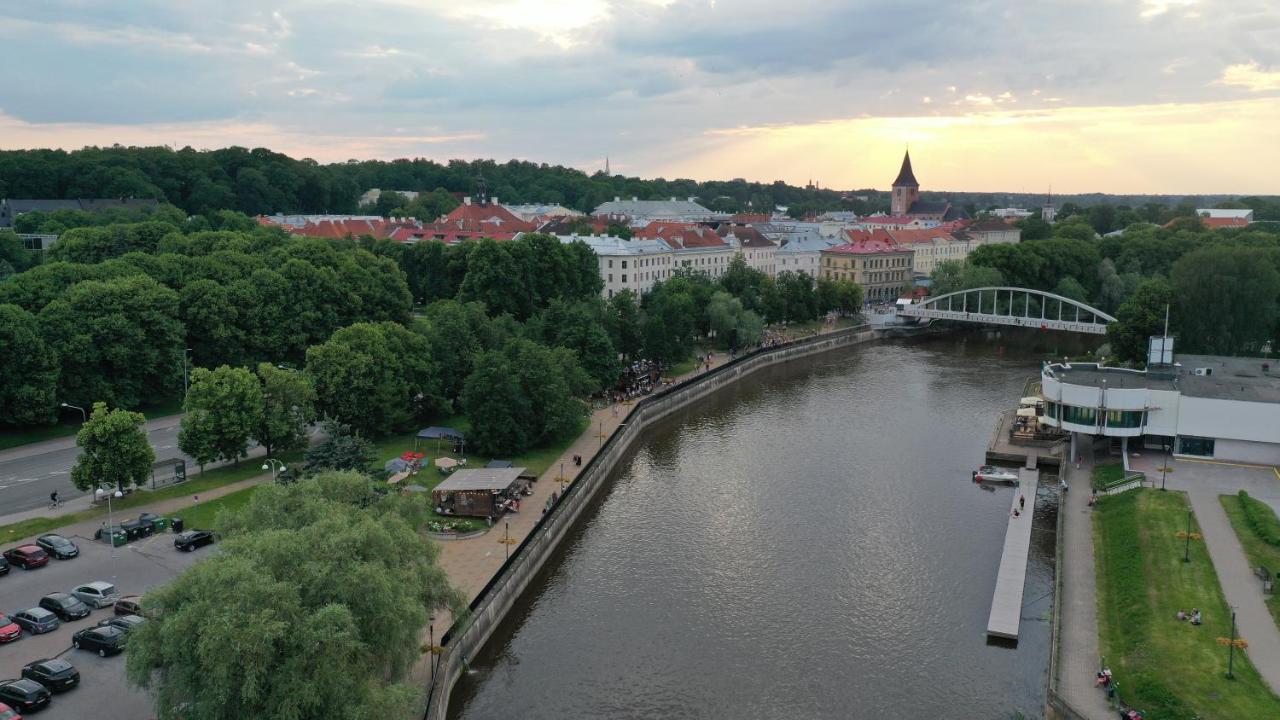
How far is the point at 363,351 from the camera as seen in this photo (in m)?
48.9

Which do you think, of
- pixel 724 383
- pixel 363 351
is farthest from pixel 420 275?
pixel 363 351

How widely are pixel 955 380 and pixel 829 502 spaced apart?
34933 millimetres

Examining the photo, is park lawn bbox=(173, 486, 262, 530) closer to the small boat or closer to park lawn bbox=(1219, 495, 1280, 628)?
the small boat

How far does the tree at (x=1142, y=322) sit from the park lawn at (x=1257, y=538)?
88.8 ft

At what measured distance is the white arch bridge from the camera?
9369 cm

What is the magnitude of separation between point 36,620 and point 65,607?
0.89m

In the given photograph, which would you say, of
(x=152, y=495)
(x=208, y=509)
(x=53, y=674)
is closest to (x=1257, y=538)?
(x=53, y=674)

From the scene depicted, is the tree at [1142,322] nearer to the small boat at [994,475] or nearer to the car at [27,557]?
the small boat at [994,475]

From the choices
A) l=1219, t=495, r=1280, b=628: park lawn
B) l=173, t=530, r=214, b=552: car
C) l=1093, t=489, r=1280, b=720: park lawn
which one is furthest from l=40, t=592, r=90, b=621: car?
l=1219, t=495, r=1280, b=628: park lawn

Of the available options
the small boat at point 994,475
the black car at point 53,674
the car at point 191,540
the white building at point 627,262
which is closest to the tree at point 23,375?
the car at point 191,540

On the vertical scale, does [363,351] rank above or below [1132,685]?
above

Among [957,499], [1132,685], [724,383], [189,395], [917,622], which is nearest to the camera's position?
[1132,685]

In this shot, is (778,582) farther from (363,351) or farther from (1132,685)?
(363,351)

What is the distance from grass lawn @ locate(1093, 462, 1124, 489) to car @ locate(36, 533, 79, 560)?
4329cm
